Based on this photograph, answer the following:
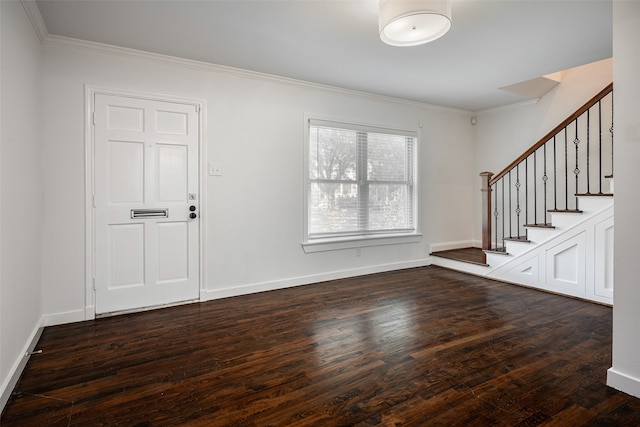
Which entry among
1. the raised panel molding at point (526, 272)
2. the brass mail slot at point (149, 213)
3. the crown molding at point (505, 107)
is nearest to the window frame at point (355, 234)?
the raised panel molding at point (526, 272)

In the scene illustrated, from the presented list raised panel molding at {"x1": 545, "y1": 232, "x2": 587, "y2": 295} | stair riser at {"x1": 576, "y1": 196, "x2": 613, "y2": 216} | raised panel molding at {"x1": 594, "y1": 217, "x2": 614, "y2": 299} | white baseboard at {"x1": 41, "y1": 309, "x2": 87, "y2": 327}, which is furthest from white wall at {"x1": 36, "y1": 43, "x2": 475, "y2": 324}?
raised panel molding at {"x1": 594, "y1": 217, "x2": 614, "y2": 299}

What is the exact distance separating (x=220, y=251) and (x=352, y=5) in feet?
8.94

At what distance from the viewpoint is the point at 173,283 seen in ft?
11.7

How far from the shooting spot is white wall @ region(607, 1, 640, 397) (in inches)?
74.7

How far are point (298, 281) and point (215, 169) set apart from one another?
1725 millimetres

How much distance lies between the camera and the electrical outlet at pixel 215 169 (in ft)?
12.2

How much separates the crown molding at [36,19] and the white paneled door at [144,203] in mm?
592

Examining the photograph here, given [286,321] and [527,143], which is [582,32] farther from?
[286,321]

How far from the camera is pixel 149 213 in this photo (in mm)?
3408

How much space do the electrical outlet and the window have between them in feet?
3.73

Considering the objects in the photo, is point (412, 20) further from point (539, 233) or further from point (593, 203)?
point (539, 233)

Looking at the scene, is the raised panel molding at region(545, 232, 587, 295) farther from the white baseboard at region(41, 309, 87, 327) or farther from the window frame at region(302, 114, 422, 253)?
the white baseboard at region(41, 309, 87, 327)

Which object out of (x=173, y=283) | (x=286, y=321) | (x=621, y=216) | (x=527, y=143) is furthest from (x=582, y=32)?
(x=173, y=283)

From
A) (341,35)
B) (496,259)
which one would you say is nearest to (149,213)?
(341,35)
